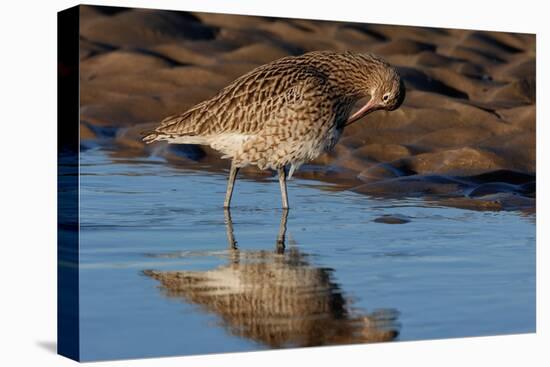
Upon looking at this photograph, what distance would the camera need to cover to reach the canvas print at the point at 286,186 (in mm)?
8266

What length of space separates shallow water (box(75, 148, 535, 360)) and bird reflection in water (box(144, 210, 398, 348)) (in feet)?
0.03

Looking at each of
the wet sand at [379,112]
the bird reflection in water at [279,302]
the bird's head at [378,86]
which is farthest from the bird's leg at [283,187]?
the bird reflection in water at [279,302]

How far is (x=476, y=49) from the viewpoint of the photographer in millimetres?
17141

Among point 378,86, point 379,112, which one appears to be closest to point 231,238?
point 378,86

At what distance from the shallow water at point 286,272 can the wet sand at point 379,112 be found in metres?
1.29

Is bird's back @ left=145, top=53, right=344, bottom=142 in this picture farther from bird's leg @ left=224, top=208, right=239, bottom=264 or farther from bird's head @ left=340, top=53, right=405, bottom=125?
bird's leg @ left=224, top=208, right=239, bottom=264

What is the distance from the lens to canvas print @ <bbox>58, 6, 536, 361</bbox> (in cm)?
827

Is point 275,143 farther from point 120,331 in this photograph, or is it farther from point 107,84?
point 107,84

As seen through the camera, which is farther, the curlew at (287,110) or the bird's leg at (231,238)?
the curlew at (287,110)

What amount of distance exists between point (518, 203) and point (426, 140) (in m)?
2.73

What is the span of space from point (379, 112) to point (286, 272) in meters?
6.51

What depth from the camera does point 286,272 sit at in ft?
30.9

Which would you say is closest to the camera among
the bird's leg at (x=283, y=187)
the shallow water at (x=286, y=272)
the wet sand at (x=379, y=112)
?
the shallow water at (x=286, y=272)

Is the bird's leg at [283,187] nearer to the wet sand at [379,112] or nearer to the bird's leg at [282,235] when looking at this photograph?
the bird's leg at [282,235]
